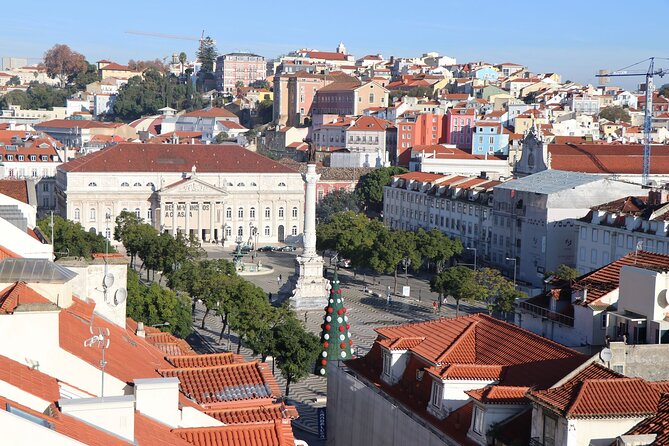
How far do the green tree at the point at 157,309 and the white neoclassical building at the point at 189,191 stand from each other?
141ft

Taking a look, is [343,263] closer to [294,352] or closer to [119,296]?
[294,352]

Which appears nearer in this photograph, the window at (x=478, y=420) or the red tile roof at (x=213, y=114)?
the window at (x=478, y=420)

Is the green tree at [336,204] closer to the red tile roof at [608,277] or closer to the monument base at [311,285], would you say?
the monument base at [311,285]

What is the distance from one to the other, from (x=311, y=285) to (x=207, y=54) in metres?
140

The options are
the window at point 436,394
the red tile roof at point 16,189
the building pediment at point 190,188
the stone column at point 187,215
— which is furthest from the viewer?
the stone column at point 187,215

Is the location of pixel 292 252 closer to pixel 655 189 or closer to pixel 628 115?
pixel 655 189

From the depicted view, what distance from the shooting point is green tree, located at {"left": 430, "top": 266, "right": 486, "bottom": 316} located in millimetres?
53031

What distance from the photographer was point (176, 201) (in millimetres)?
88250

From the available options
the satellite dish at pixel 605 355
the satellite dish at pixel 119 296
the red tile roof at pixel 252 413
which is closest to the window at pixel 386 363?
the satellite dish at pixel 605 355

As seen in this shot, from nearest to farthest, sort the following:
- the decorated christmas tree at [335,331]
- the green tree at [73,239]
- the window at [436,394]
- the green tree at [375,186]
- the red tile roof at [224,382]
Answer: the red tile roof at [224,382] → the window at [436,394] → the decorated christmas tree at [335,331] → the green tree at [73,239] → the green tree at [375,186]

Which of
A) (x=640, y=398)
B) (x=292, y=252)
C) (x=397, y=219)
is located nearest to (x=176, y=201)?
(x=292, y=252)

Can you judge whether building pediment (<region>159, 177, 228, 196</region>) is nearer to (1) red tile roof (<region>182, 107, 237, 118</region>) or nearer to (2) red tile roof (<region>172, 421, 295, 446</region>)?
(1) red tile roof (<region>182, 107, 237, 118</region>)

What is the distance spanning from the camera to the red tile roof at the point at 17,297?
51.5ft

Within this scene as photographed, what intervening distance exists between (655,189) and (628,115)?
89267 mm
